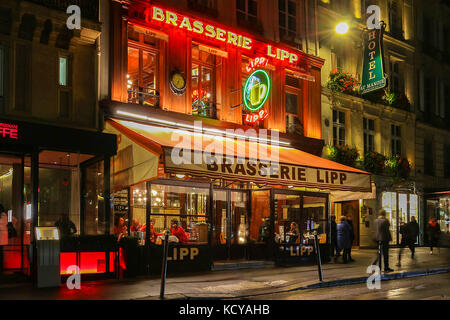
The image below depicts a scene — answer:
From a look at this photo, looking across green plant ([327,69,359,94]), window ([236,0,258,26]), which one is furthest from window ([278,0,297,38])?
green plant ([327,69,359,94])

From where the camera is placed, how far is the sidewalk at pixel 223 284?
9.91 m

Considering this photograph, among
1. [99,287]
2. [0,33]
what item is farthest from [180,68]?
[99,287]

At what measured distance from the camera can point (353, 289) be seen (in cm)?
1103

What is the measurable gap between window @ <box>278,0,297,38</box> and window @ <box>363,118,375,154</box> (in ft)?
19.6

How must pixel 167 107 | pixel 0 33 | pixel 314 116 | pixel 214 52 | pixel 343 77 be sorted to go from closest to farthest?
pixel 0 33, pixel 167 107, pixel 214 52, pixel 314 116, pixel 343 77

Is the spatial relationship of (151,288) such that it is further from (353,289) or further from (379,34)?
(379,34)

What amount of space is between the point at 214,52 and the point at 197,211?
611 centimetres

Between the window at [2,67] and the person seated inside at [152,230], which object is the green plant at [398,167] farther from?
the window at [2,67]

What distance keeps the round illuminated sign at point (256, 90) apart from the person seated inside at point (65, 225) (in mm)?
7027

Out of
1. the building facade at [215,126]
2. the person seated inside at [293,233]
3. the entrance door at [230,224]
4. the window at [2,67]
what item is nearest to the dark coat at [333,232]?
the building facade at [215,126]

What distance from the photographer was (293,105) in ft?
65.9

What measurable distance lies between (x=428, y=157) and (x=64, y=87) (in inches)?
790

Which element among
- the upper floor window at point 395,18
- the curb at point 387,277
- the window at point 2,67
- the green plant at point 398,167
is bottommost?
the curb at point 387,277

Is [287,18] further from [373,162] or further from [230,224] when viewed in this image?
[230,224]
